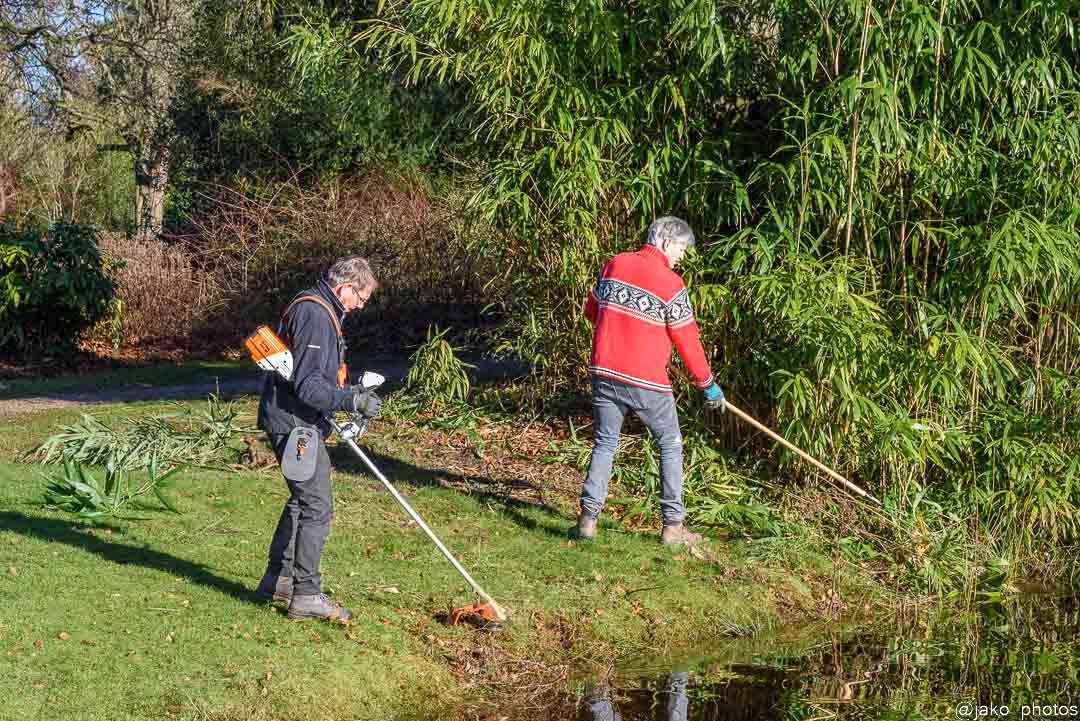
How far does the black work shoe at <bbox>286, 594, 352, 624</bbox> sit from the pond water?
0.96 m

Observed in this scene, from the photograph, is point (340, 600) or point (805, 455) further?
point (805, 455)

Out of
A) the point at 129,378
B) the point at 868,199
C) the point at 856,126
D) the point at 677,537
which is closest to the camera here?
the point at 677,537

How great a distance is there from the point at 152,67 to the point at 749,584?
52.7ft

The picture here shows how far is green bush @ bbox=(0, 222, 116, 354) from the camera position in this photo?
14.4 meters

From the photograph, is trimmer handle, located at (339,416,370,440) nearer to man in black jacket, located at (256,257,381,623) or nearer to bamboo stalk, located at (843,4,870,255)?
man in black jacket, located at (256,257,381,623)

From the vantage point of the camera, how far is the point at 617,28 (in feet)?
27.1

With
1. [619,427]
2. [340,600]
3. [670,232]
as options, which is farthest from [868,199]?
[340,600]

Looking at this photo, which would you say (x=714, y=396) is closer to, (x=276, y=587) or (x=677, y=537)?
(x=677, y=537)

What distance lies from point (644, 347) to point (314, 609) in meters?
2.35

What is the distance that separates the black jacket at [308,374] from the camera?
525 centimetres

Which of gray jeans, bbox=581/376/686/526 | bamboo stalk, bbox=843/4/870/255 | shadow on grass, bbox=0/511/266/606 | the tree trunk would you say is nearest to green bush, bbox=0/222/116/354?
the tree trunk

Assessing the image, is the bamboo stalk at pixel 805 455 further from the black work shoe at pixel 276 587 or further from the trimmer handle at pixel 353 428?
the black work shoe at pixel 276 587

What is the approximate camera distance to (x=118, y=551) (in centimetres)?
662

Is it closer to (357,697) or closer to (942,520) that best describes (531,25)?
(942,520)
